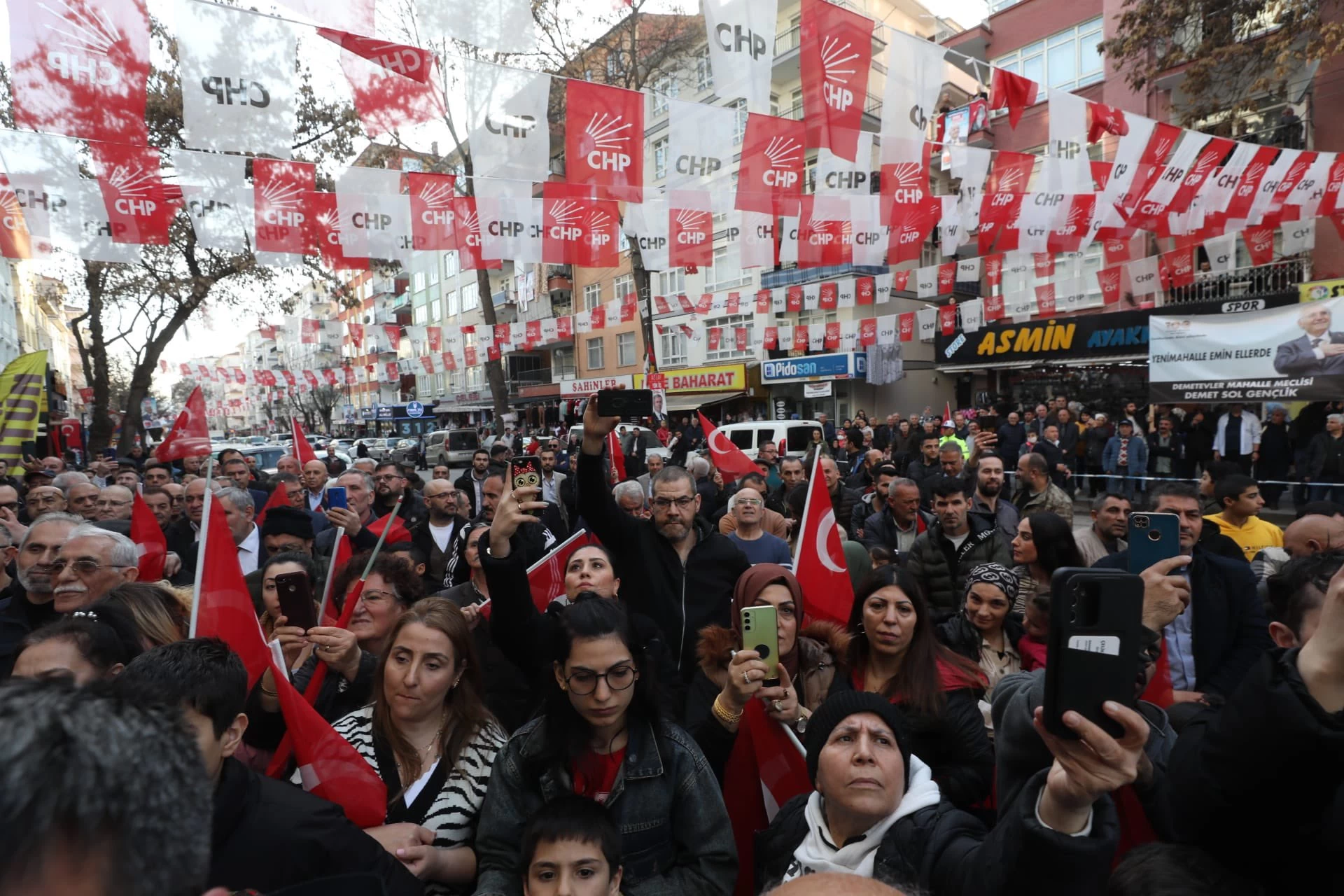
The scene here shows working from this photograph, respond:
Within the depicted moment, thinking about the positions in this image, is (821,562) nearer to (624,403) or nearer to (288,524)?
(624,403)

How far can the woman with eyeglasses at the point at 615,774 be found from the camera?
2084 millimetres

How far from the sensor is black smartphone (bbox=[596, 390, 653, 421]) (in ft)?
11.4

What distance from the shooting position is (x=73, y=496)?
232 inches

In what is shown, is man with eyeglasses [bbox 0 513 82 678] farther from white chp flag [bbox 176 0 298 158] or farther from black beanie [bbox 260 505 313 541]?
white chp flag [bbox 176 0 298 158]

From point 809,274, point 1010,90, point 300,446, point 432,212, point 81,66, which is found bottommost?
point 300,446

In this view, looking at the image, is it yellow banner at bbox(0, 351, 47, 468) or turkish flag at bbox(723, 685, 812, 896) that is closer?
turkish flag at bbox(723, 685, 812, 896)

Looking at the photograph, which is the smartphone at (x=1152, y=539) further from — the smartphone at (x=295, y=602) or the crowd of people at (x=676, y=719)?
the smartphone at (x=295, y=602)

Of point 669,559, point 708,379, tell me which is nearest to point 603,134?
point 669,559

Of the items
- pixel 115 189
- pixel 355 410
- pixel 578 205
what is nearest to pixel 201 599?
pixel 115 189

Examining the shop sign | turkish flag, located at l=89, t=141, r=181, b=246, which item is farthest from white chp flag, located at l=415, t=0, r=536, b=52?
the shop sign

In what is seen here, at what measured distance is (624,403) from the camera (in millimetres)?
3541

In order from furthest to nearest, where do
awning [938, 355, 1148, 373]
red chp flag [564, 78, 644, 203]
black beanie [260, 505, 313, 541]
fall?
awning [938, 355, 1148, 373], red chp flag [564, 78, 644, 203], black beanie [260, 505, 313, 541]

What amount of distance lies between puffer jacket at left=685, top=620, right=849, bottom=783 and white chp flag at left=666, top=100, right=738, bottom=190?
6.53 metres

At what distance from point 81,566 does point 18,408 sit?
8.00 m
